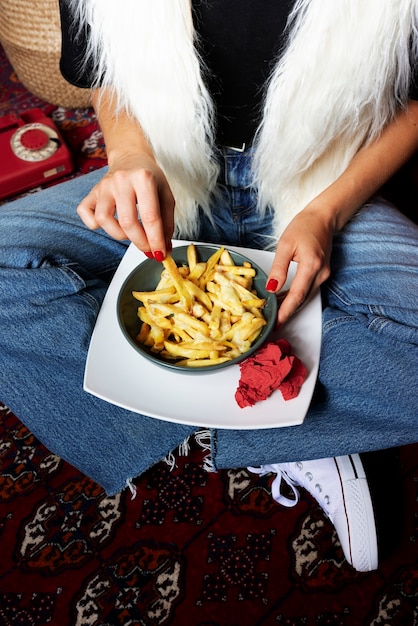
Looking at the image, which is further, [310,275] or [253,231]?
[253,231]

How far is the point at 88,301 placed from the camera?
37.7 inches

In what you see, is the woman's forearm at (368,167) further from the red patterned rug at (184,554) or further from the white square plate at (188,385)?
the red patterned rug at (184,554)

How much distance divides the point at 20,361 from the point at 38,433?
0.14 meters

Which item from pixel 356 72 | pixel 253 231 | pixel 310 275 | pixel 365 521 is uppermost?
pixel 356 72

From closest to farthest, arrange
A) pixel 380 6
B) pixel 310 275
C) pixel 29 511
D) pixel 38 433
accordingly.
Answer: pixel 380 6 < pixel 310 275 < pixel 38 433 < pixel 29 511

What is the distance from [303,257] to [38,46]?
1331mm

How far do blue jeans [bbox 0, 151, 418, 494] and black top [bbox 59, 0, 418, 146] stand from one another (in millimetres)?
74

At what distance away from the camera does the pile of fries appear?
2.66 ft

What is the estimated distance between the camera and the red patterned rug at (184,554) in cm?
98

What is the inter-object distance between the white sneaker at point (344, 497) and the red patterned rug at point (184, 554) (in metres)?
0.04

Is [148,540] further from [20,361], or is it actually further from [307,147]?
[307,147]

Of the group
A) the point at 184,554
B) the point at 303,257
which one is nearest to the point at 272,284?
the point at 303,257

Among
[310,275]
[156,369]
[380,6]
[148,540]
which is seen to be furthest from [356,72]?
[148,540]

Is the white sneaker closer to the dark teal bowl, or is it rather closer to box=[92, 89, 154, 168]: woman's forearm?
the dark teal bowl
